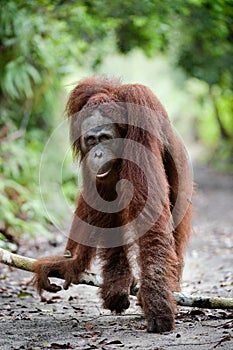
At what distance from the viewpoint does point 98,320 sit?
145 inches

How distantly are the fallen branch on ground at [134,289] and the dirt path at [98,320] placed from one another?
105 mm

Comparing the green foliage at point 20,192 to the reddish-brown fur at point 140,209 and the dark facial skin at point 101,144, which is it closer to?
the reddish-brown fur at point 140,209

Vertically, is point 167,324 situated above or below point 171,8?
below

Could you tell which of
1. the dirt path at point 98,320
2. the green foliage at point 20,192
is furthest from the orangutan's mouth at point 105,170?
the green foliage at point 20,192

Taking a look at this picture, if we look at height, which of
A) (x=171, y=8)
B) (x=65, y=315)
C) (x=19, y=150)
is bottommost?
(x=19, y=150)

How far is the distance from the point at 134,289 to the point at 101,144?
3.29 feet

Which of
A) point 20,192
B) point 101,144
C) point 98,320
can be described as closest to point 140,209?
point 101,144

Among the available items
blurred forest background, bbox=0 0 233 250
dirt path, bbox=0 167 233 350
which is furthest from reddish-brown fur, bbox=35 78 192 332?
blurred forest background, bbox=0 0 233 250

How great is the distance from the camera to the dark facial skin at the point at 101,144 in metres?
3.61

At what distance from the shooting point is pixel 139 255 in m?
3.39

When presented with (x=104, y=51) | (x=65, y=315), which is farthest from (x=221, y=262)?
(x=104, y=51)

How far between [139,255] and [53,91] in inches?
256

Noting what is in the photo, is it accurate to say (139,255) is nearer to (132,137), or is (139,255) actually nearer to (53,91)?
(132,137)

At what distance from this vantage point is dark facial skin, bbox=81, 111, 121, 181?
11.8ft
